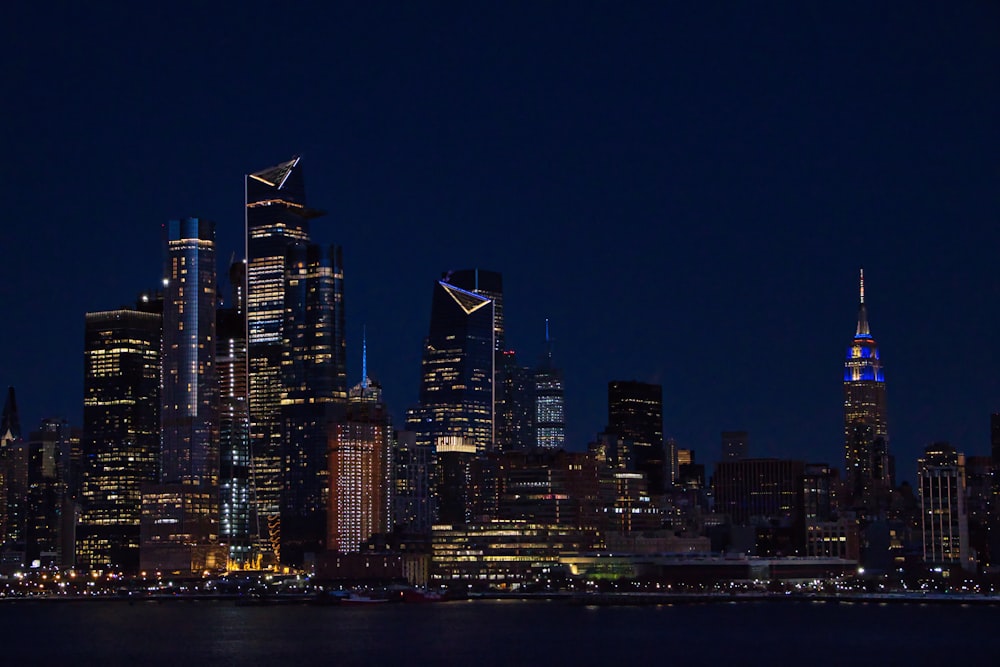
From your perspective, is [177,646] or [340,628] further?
[340,628]

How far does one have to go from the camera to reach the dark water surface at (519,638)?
134 metres

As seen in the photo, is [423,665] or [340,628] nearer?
[423,665]

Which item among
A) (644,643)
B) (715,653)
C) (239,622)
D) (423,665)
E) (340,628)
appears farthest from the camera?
(239,622)

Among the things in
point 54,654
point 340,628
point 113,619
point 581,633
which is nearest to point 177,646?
point 54,654

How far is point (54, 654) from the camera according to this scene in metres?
142

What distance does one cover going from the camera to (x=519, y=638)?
15325 cm

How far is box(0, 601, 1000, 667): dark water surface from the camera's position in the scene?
134m

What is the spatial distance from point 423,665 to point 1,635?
58696mm

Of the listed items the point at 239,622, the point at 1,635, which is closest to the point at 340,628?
the point at 239,622

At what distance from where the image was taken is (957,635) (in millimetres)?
156375

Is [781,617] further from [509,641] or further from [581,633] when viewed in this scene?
[509,641]

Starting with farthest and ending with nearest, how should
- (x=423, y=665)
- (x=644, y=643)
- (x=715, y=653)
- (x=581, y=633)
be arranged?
(x=581, y=633) < (x=644, y=643) < (x=715, y=653) < (x=423, y=665)

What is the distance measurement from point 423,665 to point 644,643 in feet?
83.4

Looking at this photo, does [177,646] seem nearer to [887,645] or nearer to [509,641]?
[509,641]
